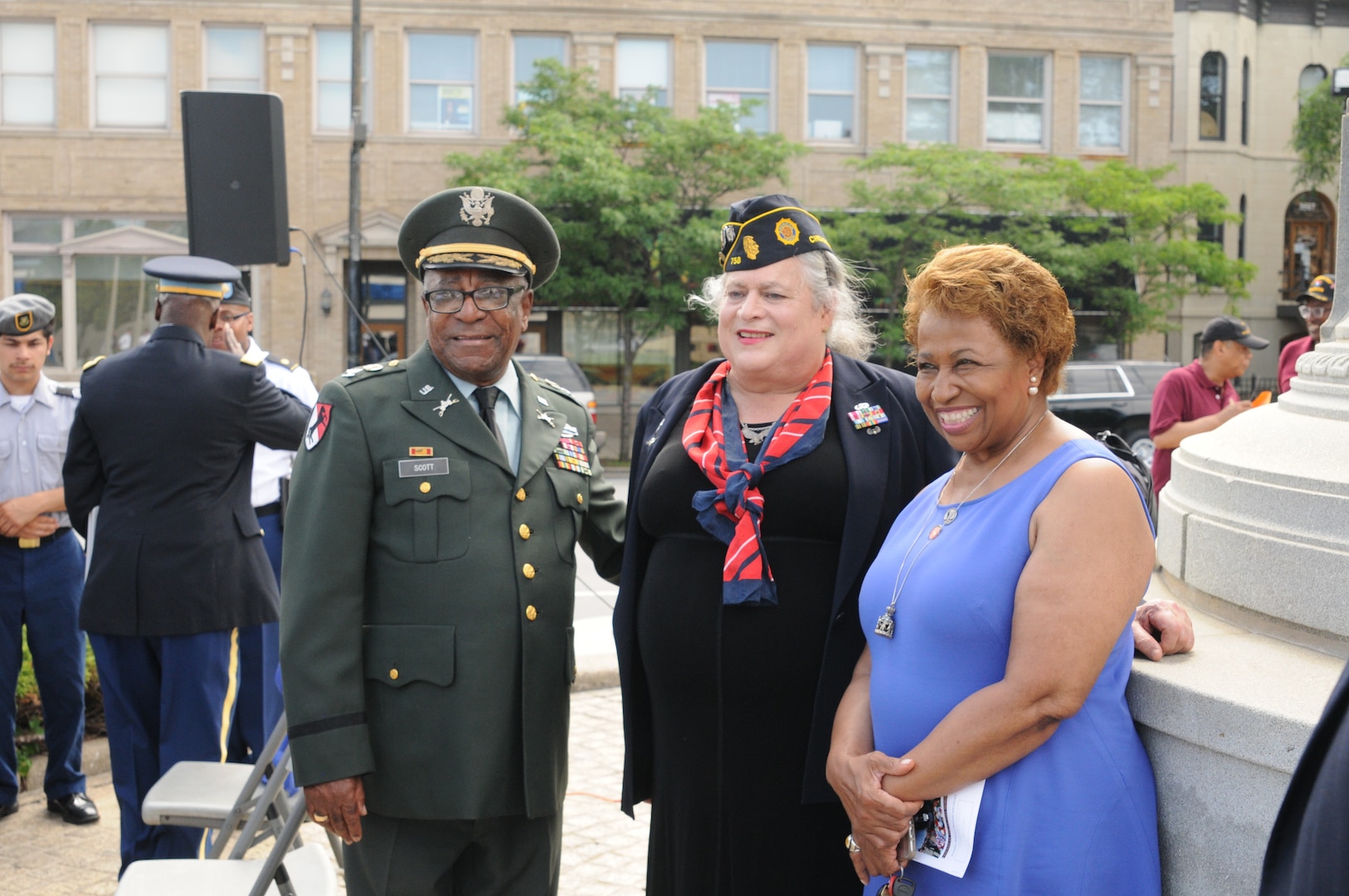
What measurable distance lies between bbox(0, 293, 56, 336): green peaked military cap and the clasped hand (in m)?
4.47

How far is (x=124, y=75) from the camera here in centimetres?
2391

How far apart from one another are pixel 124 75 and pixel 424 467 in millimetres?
→ 24353

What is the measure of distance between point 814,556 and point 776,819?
63 centimetres

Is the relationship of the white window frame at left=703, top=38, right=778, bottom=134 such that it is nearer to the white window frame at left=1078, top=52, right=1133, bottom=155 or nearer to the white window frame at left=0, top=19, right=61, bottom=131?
the white window frame at left=1078, top=52, right=1133, bottom=155

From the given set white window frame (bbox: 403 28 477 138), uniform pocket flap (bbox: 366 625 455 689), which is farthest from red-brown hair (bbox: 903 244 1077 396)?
white window frame (bbox: 403 28 477 138)

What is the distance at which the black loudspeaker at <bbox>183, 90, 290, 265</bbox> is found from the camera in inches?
244

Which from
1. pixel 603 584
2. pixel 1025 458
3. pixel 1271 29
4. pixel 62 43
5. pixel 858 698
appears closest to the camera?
A: pixel 1025 458

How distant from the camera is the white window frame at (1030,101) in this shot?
26.1 metres

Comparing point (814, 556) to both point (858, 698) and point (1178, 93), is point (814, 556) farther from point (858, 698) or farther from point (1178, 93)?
point (1178, 93)

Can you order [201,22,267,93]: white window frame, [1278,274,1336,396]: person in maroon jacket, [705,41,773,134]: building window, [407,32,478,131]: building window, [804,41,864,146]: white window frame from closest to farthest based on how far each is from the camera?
1. [1278,274,1336,396]: person in maroon jacket
2. [201,22,267,93]: white window frame
3. [407,32,478,131]: building window
4. [705,41,773,134]: building window
5. [804,41,864,146]: white window frame

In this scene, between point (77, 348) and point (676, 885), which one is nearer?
point (676, 885)

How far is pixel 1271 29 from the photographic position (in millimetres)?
33250

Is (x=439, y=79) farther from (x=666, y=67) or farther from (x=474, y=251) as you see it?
(x=474, y=251)

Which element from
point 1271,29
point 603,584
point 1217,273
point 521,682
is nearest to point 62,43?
point 603,584
